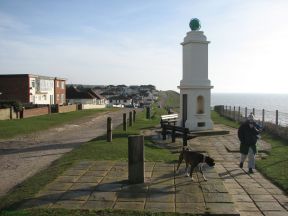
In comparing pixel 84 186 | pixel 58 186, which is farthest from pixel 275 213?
pixel 58 186

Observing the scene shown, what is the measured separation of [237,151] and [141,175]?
6.51m

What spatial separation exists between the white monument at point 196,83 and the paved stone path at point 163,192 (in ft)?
29.7

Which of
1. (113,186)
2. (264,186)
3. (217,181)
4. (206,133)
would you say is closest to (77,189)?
(113,186)

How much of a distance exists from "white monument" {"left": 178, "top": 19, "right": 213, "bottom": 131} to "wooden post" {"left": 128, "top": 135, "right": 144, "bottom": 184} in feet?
36.7

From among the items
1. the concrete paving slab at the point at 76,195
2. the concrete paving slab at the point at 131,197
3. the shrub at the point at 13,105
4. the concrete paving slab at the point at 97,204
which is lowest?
the concrete paving slab at the point at 97,204

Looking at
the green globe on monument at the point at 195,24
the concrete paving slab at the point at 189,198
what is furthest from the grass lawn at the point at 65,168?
the green globe on monument at the point at 195,24

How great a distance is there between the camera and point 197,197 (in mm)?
7207

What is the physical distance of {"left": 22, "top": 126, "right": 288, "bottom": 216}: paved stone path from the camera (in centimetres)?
673

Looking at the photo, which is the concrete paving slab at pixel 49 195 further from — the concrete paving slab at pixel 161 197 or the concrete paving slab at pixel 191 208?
the concrete paving slab at pixel 191 208

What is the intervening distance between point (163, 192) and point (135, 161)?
106 cm

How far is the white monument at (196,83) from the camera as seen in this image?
1927 centimetres

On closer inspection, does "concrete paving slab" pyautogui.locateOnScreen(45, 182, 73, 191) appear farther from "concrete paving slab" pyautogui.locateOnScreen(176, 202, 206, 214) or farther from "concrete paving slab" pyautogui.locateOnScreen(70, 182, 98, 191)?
"concrete paving slab" pyautogui.locateOnScreen(176, 202, 206, 214)

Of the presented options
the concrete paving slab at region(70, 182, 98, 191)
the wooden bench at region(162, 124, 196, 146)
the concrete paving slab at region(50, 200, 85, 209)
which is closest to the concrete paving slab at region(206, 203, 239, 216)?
the concrete paving slab at region(50, 200, 85, 209)

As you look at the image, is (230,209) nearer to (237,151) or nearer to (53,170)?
(53,170)
